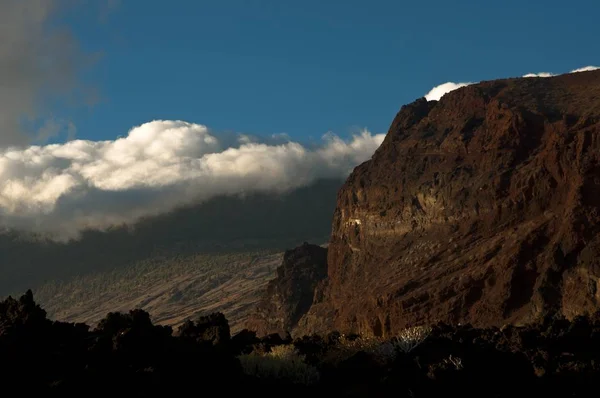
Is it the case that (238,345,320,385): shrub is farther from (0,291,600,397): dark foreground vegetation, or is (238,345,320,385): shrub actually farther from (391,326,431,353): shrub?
(391,326,431,353): shrub

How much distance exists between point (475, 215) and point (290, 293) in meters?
41.1

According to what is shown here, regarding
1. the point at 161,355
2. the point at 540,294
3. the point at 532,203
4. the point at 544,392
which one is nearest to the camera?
the point at 161,355

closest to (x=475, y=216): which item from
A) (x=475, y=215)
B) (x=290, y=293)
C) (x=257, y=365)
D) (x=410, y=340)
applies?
(x=475, y=215)

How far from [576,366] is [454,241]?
48331mm

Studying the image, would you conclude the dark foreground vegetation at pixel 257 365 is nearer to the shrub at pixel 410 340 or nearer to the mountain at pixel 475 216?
the shrub at pixel 410 340

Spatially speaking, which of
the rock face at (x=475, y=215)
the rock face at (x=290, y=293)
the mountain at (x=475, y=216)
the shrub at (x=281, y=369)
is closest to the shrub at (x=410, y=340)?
the shrub at (x=281, y=369)

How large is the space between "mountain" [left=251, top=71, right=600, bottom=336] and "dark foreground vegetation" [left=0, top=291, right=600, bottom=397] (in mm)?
29934

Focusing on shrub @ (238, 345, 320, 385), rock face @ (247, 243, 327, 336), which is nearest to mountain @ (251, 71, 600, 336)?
rock face @ (247, 243, 327, 336)

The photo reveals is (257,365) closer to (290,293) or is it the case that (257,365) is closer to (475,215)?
(475,215)

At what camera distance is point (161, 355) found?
85.1ft

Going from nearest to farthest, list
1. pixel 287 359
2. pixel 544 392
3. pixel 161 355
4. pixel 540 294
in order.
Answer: pixel 161 355
pixel 544 392
pixel 287 359
pixel 540 294

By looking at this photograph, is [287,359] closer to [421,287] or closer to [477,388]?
[477,388]

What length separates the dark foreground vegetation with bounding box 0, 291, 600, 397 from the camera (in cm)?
2361

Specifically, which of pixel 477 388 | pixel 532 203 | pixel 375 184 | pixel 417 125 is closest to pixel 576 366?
pixel 477 388
